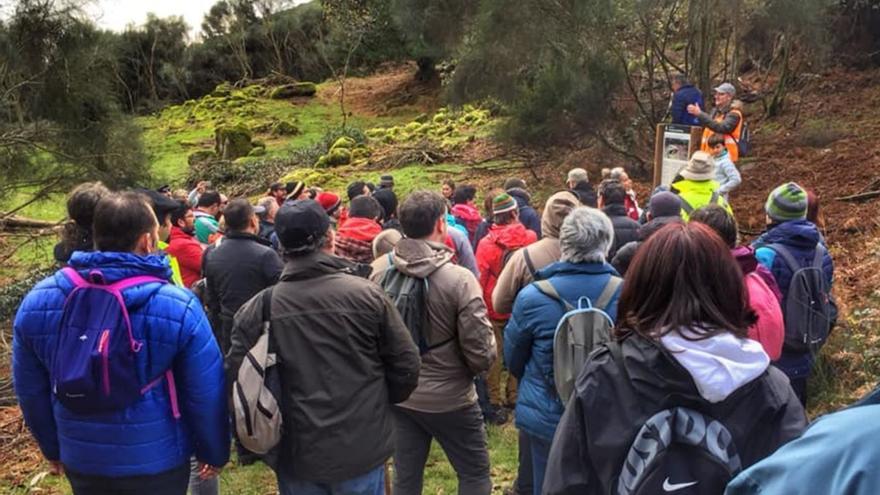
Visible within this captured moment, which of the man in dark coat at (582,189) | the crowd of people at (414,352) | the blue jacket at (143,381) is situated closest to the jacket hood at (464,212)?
the man in dark coat at (582,189)

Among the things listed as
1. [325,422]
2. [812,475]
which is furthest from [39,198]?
[812,475]

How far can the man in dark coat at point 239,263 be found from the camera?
16.1 ft

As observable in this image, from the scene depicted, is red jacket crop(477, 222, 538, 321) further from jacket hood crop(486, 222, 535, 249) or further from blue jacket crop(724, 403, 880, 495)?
blue jacket crop(724, 403, 880, 495)

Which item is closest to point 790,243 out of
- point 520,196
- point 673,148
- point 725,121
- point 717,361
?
point 717,361

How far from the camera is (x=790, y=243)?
13.6 feet

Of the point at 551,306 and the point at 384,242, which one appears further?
the point at 384,242

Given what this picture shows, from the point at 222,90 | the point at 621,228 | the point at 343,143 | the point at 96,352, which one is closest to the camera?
the point at 96,352

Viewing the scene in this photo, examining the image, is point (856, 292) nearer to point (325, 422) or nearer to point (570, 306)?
point (570, 306)

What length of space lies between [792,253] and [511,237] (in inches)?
81.3

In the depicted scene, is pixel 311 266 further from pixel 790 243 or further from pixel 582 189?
pixel 582 189

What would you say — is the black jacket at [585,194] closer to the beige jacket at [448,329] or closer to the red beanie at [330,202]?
the red beanie at [330,202]

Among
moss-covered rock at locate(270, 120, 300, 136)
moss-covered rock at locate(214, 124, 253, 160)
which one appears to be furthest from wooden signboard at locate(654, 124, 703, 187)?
moss-covered rock at locate(270, 120, 300, 136)

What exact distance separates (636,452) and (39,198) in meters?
11.9

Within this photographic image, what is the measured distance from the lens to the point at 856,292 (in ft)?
22.7
